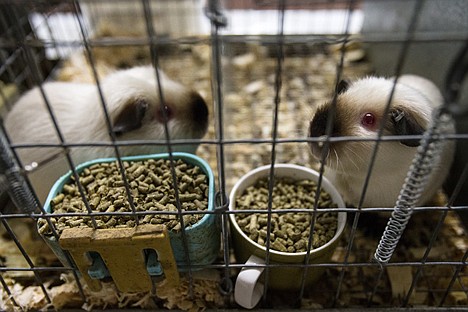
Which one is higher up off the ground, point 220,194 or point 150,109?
point 150,109

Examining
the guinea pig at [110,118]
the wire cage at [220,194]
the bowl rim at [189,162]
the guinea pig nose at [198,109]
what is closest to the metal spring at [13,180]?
the wire cage at [220,194]

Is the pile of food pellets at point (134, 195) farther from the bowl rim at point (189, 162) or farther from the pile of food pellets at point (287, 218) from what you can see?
the pile of food pellets at point (287, 218)

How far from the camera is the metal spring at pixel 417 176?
31.2 inches

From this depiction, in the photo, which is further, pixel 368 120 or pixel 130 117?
pixel 130 117

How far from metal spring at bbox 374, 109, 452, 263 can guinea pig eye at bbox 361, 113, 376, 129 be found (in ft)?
0.97

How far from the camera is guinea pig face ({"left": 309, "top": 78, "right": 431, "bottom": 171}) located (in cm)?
112

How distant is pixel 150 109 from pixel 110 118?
0.45 ft

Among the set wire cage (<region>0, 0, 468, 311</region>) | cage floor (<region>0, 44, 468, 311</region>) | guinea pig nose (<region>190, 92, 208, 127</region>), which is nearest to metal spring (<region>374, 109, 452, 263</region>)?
wire cage (<region>0, 0, 468, 311</region>)

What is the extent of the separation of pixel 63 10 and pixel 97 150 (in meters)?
1.25

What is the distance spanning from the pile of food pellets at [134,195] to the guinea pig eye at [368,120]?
47cm

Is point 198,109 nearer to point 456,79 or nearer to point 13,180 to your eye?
point 13,180

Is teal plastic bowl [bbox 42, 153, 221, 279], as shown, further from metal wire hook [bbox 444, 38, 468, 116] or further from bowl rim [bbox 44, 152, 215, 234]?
metal wire hook [bbox 444, 38, 468, 116]

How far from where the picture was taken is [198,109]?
4.92 ft

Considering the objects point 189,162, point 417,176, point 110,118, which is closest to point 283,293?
point 189,162
